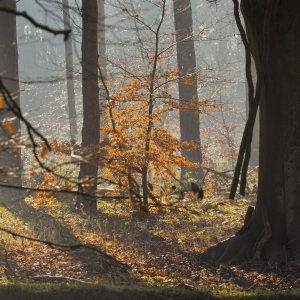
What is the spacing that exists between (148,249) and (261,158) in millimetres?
2599

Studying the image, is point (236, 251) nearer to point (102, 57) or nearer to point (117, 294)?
point (117, 294)

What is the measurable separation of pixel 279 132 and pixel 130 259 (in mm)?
2946

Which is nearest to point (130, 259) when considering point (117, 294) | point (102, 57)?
point (117, 294)

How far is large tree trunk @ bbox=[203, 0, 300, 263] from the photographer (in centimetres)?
735

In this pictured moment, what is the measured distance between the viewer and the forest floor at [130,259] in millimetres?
5410

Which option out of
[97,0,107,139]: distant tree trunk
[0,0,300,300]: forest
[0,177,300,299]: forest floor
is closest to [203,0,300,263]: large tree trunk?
[0,0,300,300]: forest

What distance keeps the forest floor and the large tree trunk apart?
0.45 meters

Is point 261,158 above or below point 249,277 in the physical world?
above

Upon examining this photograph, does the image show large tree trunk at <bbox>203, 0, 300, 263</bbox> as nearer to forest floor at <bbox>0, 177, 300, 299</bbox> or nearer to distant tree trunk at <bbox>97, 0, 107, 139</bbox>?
forest floor at <bbox>0, 177, 300, 299</bbox>

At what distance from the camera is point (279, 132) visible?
7.52 metres

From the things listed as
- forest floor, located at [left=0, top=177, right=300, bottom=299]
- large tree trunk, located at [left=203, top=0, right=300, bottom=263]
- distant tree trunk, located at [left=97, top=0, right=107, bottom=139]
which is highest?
distant tree trunk, located at [left=97, top=0, right=107, bottom=139]

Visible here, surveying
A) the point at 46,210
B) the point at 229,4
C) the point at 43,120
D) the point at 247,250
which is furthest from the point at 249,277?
the point at 229,4

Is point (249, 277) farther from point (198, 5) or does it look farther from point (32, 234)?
point (198, 5)

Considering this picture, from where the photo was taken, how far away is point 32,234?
10.2 metres
